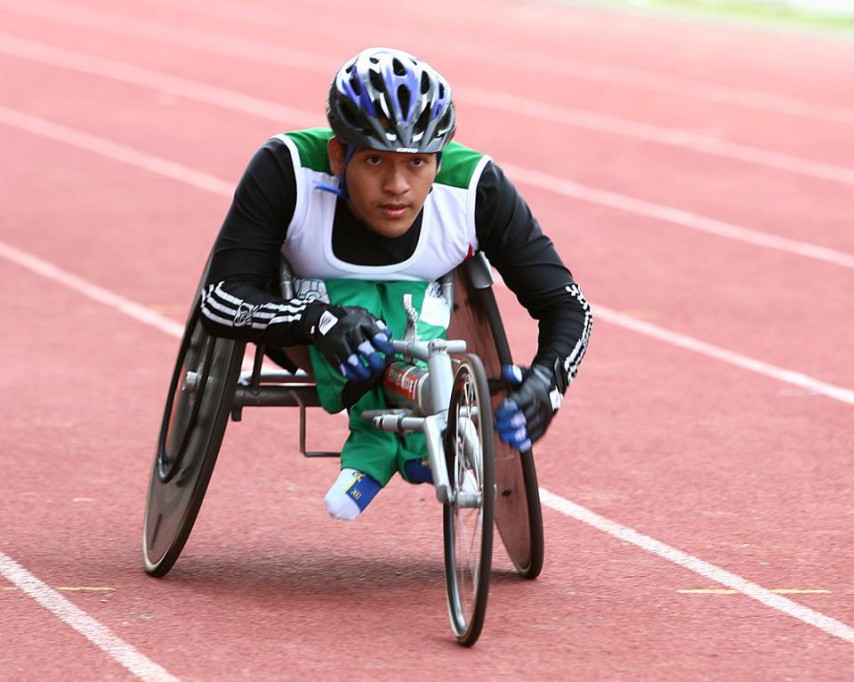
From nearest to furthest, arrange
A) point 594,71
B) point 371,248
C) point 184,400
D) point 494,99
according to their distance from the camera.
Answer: point 371,248 → point 184,400 → point 494,99 → point 594,71

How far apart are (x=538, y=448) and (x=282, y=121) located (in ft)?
37.8

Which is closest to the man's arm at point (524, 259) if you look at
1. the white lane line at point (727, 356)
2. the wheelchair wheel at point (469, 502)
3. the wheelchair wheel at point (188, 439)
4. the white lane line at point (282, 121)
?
the wheelchair wheel at point (469, 502)

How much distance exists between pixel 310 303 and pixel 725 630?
1.46 metres

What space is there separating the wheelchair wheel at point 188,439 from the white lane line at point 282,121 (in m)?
7.20

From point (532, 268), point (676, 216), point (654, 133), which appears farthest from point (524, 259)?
point (654, 133)

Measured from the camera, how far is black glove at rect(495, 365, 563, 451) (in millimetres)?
4867

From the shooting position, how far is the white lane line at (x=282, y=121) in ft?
42.1

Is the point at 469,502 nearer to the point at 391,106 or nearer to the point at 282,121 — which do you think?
the point at 391,106

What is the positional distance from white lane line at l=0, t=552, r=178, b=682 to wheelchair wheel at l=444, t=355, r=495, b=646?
789 mm

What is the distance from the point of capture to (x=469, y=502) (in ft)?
15.8

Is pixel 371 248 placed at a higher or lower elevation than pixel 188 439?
higher

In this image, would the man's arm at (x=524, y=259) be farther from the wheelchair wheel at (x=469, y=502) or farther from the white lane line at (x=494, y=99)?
the white lane line at (x=494, y=99)

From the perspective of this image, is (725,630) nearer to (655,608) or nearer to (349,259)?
(655,608)

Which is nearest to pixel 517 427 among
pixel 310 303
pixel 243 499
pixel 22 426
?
pixel 310 303
